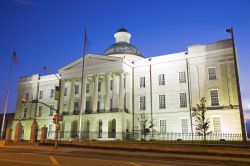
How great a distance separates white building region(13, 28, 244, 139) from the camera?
39.5 meters

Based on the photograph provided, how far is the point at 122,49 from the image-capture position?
182ft

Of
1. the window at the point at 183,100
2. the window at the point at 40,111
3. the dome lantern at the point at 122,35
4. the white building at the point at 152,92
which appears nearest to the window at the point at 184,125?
the white building at the point at 152,92

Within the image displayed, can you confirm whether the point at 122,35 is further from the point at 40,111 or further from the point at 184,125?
the point at 184,125

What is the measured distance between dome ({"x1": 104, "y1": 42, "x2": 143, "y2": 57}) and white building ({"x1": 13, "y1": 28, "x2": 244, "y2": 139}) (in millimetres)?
6864

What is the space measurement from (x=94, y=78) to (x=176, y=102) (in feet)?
53.0

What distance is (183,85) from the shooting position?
4312cm

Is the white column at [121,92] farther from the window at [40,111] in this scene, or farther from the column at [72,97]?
the window at [40,111]

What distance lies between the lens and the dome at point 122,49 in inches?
2175

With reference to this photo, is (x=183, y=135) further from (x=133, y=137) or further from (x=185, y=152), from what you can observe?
(x=185, y=152)

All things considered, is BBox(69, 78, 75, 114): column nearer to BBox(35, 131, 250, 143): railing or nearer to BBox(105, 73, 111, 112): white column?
BBox(35, 131, 250, 143): railing

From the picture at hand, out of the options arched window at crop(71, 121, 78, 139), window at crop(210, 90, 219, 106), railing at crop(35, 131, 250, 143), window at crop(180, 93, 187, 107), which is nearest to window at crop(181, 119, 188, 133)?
railing at crop(35, 131, 250, 143)

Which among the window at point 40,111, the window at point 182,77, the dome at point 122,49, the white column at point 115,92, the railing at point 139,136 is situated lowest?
the railing at point 139,136

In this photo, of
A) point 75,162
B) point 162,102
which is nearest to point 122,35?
point 162,102

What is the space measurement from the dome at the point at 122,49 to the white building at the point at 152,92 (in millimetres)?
6864
